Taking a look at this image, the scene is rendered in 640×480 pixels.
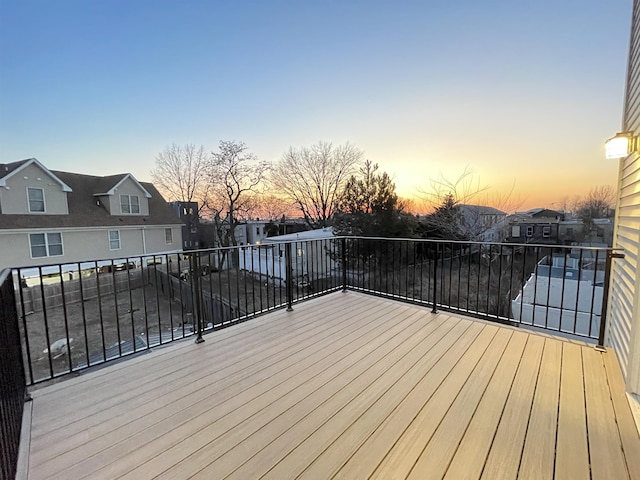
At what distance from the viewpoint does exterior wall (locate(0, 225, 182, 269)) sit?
978 centimetres

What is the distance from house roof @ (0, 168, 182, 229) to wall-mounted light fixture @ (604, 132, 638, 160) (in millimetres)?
14743

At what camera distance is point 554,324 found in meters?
6.75

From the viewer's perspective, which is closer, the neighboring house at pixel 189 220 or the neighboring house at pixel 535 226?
the neighboring house at pixel 535 226

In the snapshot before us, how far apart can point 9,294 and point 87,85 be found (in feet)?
25.0

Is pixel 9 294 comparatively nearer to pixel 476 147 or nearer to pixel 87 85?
pixel 87 85

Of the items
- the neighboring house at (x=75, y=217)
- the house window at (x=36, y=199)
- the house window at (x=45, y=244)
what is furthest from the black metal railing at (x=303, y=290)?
the house window at (x=36, y=199)

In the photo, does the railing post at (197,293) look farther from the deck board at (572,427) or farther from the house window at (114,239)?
the house window at (114,239)

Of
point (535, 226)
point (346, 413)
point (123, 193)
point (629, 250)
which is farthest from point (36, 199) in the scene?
point (535, 226)

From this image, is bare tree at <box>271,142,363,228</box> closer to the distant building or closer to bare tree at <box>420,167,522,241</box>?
the distant building

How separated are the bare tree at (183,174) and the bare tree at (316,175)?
365cm

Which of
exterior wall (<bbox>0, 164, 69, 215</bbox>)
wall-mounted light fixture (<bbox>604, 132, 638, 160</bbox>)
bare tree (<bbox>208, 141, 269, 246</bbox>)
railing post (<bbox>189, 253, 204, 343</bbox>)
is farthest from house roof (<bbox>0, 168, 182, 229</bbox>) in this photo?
wall-mounted light fixture (<bbox>604, 132, 638, 160</bbox>)

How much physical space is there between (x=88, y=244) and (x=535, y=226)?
17.8 meters

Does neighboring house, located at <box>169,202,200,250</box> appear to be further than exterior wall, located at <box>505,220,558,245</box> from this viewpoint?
Yes

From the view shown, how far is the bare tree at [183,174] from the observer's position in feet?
44.2
